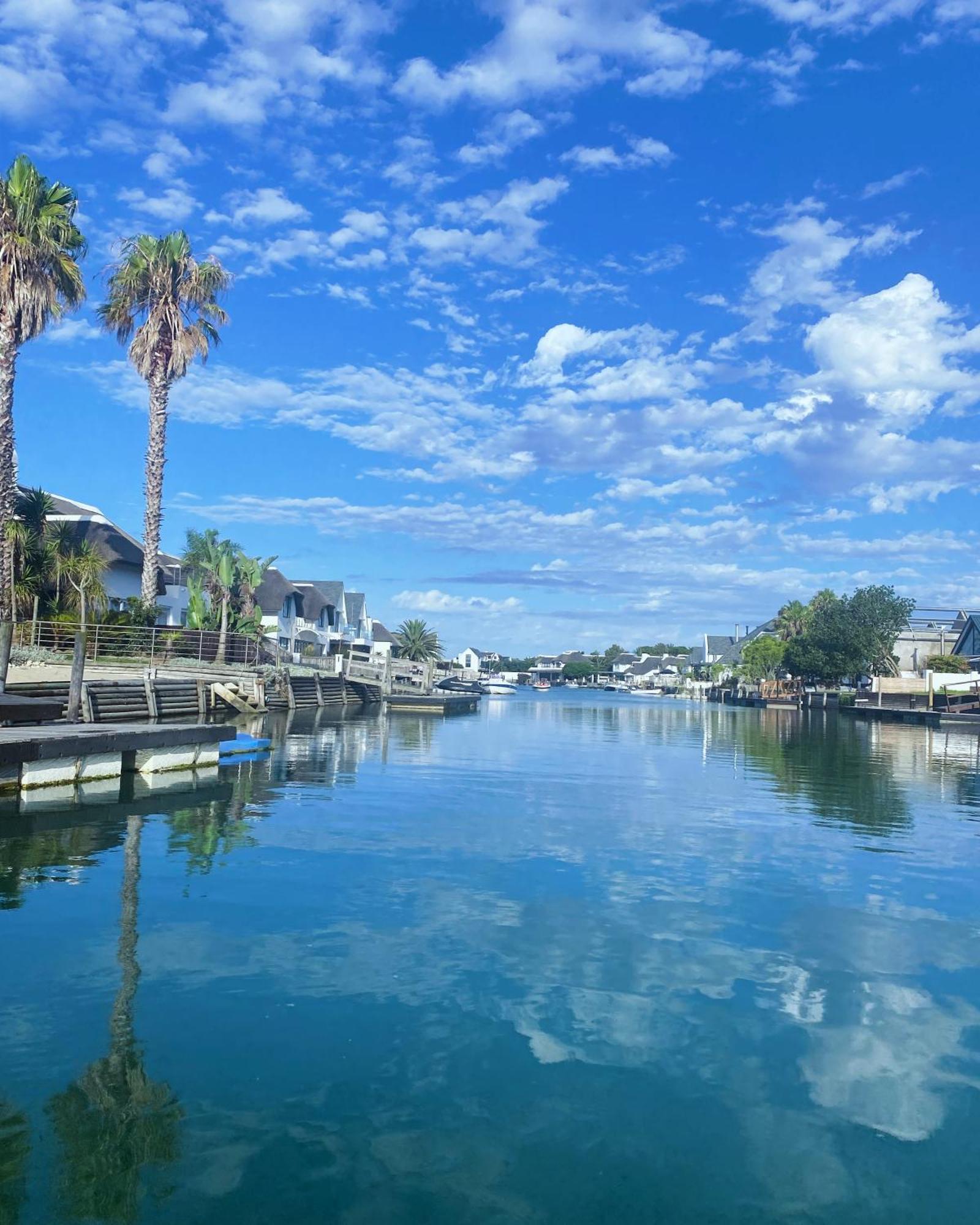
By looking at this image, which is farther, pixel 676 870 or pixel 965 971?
pixel 676 870

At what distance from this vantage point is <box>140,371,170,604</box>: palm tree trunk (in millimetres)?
45031

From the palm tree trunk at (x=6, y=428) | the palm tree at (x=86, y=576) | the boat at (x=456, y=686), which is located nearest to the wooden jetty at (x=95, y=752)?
the palm tree trunk at (x=6, y=428)

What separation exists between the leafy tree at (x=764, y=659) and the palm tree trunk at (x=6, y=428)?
97858 millimetres

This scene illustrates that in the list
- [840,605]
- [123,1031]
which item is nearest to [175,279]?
[123,1031]

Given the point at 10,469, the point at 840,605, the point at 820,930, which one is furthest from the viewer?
the point at 840,605

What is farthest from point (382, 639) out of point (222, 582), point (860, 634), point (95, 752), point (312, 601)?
point (95, 752)

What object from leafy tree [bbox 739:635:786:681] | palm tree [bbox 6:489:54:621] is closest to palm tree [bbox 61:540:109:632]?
palm tree [bbox 6:489:54:621]

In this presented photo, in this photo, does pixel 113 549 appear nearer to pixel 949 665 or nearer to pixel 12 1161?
pixel 12 1161

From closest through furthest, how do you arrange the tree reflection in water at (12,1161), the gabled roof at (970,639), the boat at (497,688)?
the tree reflection in water at (12,1161) < the gabled roof at (970,639) < the boat at (497,688)

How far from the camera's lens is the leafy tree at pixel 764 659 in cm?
12362

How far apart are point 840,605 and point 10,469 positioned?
79.1 metres

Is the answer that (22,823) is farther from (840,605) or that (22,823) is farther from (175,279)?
(840,605)

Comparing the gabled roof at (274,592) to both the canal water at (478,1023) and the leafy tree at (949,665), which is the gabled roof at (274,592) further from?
the canal water at (478,1023)

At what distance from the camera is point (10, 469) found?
35094 millimetres
